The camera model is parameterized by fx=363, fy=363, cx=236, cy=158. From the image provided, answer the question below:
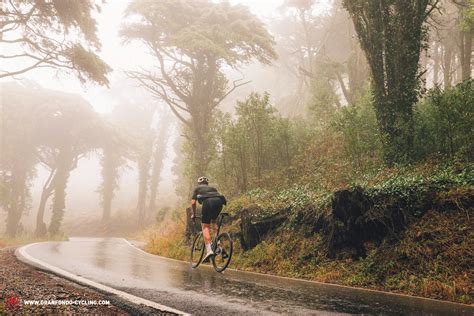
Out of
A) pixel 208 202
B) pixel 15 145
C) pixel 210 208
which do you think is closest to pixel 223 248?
pixel 210 208

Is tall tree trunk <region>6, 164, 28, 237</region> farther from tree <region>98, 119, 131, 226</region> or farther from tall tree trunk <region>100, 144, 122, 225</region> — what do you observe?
→ tall tree trunk <region>100, 144, 122, 225</region>

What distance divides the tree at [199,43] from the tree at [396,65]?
7644mm

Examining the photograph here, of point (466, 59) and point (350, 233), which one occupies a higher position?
point (466, 59)

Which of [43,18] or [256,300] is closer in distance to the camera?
[256,300]

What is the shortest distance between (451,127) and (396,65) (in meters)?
2.95

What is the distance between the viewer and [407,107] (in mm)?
11312

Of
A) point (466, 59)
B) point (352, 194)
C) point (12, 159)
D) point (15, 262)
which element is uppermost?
point (466, 59)

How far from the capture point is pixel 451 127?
31.2ft

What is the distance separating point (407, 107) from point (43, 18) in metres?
12.3

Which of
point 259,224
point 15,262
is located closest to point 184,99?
point 259,224

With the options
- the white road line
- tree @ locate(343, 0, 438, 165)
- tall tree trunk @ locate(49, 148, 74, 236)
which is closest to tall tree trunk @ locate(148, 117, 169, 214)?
tall tree trunk @ locate(49, 148, 74, 236)

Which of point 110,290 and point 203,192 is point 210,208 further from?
point 110,290

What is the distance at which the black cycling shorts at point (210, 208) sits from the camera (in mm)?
8039

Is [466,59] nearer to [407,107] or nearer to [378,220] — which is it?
[407,107]
